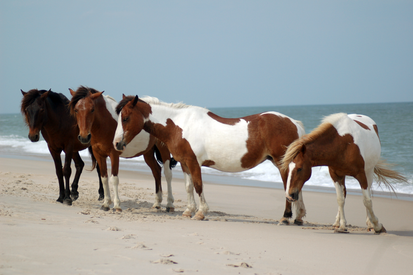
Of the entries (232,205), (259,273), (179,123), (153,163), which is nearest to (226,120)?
(179,123)

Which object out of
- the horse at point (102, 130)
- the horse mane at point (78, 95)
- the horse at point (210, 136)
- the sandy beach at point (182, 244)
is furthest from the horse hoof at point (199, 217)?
the horse mane at point (78, 95)

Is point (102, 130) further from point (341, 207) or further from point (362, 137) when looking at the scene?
point (362, 137)

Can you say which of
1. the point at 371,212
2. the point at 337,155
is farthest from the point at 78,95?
the point at 371,212

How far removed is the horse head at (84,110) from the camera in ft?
20.2

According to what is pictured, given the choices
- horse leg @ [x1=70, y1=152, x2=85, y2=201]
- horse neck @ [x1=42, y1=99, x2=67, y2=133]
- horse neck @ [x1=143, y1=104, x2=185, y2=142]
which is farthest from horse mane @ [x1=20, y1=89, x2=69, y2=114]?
horse neck @ [x1=143, y1=104, x2=185, y2=142]

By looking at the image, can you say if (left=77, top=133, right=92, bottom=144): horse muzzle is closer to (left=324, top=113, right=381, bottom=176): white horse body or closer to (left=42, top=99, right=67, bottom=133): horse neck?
(left=42, top=99, right=67, bottom=133): horse neck

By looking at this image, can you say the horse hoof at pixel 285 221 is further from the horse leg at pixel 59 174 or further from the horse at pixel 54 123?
the horse leg at pixel 59 174

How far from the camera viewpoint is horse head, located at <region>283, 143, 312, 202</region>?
17.0 ft

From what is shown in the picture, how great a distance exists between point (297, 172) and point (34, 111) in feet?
14.8

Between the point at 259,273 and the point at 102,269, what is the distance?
1.29m

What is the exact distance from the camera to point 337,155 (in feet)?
17.5

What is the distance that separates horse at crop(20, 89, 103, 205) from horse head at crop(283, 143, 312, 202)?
3.97 m

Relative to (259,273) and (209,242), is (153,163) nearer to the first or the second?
(209,242)

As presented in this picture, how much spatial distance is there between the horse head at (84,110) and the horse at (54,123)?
0.79 m
